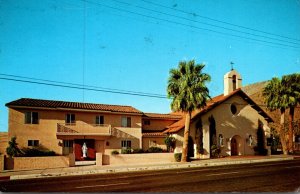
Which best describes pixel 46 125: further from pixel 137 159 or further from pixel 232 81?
pixel 232 81

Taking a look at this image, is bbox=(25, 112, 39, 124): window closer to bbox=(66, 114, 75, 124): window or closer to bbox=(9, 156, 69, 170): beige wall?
bbox=(66, 114, 75, 124): window

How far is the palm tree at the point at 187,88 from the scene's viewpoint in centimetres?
2742

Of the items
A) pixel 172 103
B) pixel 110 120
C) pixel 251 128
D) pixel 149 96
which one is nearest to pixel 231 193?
pixel 149 96

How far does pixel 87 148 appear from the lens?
99.8 feet

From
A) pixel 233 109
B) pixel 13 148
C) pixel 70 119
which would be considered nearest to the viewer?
pixel 13 148

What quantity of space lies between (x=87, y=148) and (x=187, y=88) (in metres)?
14.3

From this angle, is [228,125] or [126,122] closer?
[126,122]

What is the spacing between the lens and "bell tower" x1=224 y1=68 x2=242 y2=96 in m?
35.6

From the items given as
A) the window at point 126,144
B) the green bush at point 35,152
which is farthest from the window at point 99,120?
the green bush at point 35,152

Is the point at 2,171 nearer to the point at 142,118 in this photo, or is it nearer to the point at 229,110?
the point at 142,118

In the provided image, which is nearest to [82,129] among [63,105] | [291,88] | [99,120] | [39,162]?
[99,120]

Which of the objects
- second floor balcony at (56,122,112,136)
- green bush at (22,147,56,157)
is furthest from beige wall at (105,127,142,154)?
green bush at (22,147,56,157)

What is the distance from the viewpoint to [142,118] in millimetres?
34688

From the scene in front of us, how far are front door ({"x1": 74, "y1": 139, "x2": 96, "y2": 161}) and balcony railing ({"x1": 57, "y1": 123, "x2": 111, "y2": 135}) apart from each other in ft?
5.17
